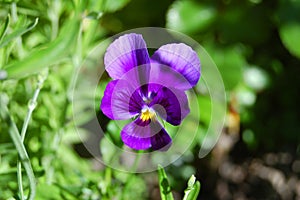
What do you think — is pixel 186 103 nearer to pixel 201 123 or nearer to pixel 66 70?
pixel 66 70

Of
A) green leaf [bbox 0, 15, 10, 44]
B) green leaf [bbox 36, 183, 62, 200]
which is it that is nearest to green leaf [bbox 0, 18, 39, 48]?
green leaf [bbox 0, 15, 10, 44]

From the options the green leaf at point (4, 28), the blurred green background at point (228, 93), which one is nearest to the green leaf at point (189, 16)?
the blurred green background at point (228, 93)

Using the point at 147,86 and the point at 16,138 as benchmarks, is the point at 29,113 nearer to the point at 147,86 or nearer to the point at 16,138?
the point at 16,138

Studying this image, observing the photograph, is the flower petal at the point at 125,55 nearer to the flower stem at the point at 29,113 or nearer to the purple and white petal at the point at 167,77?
the purple and white petal at the point at 167,77

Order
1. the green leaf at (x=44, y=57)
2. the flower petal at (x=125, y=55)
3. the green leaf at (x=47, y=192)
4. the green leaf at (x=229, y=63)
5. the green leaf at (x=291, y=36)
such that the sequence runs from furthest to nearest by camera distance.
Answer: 1. the green leaf at (x=229, y=63)
2. the green leaf at (x=291, y=36)
3. the green leaf at (x=47, y=192)
4. the green leaf at (x=44, y=57)
5. the flower petal at (x=125, y=55)

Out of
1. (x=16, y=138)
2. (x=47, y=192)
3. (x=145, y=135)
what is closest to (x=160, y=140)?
(x=145, y=135)

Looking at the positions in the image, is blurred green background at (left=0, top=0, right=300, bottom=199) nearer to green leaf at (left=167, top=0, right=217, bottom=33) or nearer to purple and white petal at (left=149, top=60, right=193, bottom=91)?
green leaf at (left=167, top=0, right=217, bottom=33)
